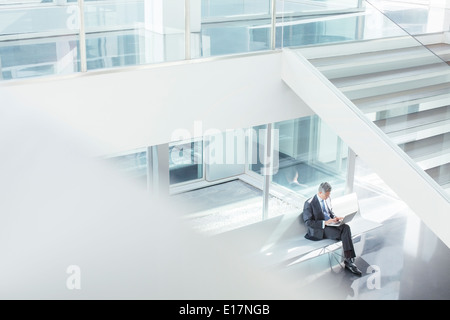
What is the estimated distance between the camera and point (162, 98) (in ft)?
19.3

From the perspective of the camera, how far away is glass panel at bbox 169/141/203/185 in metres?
8.30

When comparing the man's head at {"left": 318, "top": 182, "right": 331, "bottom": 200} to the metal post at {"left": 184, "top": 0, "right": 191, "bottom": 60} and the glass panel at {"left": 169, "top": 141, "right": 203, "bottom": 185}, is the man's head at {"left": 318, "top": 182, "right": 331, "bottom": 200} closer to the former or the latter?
the glass panel at {"left": 169, "top": 141, "right": 203, "bottom": 185}

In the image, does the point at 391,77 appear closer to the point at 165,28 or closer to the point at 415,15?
the point at 415,15

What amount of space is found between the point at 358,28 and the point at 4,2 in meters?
3.29

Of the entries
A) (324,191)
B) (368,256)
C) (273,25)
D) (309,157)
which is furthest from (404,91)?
(309,157)

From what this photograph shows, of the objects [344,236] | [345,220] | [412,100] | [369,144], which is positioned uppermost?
[412,100]

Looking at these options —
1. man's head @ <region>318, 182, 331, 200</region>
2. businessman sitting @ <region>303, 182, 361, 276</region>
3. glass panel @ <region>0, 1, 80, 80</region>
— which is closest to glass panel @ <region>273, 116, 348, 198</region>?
businessman sitting @ <region>303, 182, 361, 276</region>

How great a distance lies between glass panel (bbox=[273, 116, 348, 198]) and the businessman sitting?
2.43 feet

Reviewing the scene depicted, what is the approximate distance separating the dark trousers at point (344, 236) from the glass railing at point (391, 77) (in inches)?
108

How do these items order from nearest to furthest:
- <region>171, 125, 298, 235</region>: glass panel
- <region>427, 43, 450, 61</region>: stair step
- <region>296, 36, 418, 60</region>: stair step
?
<region>427, 43, 450, 61</region>: stair step
<region>296, 36, 418, 60</region>: stair step
<region>171, 125, 298, 235</region>: glass panel

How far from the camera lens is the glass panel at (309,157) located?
9031mm

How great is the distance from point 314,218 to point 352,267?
0.76 metres

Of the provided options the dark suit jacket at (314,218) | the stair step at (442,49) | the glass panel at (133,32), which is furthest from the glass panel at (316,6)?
the dark suit jacket at (314,218)

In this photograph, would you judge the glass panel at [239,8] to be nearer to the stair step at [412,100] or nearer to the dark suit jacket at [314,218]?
the stair step at [412,100]
